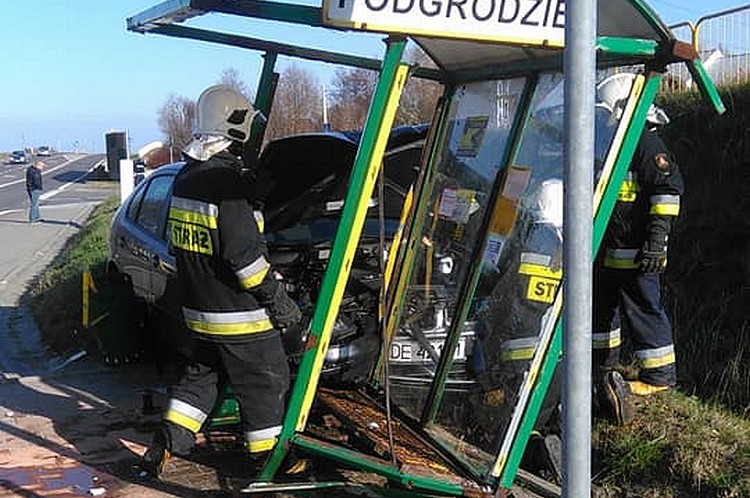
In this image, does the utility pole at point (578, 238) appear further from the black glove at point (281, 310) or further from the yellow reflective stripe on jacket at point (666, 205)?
the yellow reflective stripe on jacket at point (666, 205)

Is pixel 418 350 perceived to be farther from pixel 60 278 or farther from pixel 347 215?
pixel 60 278

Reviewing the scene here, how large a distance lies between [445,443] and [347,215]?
4.84 feet

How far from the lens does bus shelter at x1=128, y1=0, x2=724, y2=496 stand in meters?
3.96

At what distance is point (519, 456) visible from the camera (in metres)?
4.26

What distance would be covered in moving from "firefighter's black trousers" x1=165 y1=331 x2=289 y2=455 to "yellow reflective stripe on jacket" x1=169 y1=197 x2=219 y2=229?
667 mm

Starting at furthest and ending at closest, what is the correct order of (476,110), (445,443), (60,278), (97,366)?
(60,278) → (97,366) → (476,110) → (445,443)

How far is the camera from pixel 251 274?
4.68 m

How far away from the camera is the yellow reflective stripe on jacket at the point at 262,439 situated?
187 inches

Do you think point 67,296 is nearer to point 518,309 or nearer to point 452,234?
point 452,234

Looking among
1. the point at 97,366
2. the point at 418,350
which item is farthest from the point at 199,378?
the point at 97,366

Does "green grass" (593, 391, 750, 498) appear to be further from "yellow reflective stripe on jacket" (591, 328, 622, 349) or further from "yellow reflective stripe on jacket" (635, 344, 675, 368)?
"yellow reflective stripe on jacket" (591, 328, 622, 349)

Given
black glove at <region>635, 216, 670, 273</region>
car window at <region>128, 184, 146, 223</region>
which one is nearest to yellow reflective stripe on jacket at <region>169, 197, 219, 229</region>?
black glove at <region>635, 216, 670, 273</region>

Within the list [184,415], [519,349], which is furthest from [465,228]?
[184,415]

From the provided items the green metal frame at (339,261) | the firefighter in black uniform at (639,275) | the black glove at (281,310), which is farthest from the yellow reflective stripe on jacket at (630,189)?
the black glove at (281,310)
